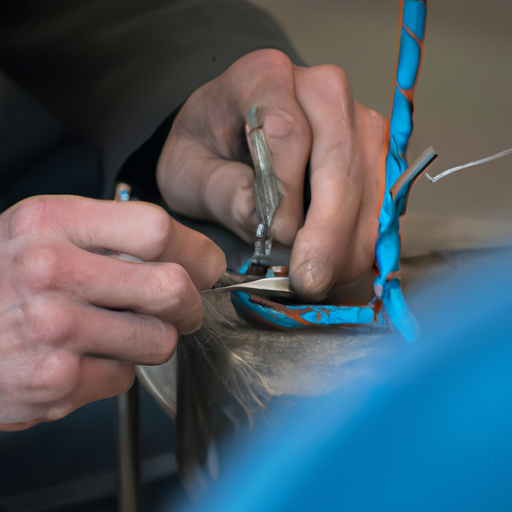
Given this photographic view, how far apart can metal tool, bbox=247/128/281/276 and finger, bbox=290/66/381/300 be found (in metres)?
0.03

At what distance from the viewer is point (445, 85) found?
340 mm

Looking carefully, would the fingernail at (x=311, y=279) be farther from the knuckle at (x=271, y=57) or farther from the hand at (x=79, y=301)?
the knuckle at (x=271, y=57)

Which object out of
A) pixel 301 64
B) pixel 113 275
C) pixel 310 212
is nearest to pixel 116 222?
pixel 113 275

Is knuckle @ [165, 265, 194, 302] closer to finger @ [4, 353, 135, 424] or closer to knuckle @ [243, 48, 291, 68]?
finger @ [4, 353, 135, 424]

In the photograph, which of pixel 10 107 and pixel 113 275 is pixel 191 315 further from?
pixel 10 107

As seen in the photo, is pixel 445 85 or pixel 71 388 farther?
pixel 445 85

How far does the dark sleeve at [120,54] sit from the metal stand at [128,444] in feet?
0.68

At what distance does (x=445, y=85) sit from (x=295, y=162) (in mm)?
120

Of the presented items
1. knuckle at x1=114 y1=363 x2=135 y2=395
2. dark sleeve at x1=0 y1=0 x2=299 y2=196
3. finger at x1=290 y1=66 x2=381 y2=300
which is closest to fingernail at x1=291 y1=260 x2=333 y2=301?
finger at x1=290 y1=66 x2=381 y2=300

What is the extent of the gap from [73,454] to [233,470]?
17cm

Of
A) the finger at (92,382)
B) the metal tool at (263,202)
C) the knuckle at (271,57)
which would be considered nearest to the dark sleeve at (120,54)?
the knuckle at (271,57)

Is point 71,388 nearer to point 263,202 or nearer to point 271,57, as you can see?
point 263,202

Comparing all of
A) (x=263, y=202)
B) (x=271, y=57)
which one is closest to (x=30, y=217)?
(x=263, y=202)

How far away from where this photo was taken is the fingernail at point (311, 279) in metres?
0.28
